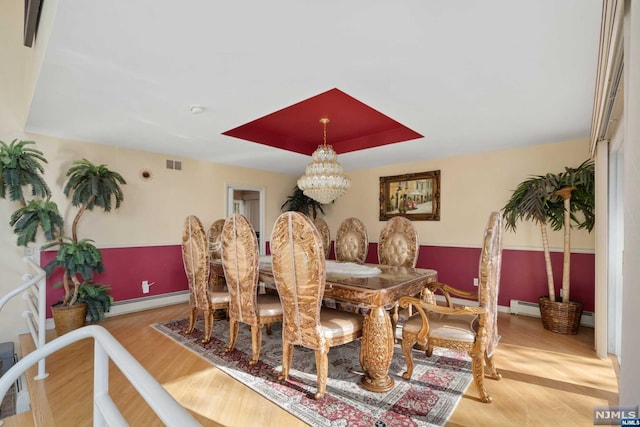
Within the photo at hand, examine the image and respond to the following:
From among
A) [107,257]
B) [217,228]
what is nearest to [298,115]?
[217,228]

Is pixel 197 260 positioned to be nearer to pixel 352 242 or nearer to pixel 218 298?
pixel 218 298

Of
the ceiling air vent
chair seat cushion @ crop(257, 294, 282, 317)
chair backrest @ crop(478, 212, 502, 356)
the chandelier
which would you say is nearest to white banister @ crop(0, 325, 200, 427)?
chair seat cushion @ crop(257, 294, 282, 317)

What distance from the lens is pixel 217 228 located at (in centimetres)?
414

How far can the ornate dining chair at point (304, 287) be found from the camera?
193 cm

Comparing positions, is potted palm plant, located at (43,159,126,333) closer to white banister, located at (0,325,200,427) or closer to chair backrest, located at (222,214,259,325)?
chair backrest, located at (222,214,259,325)

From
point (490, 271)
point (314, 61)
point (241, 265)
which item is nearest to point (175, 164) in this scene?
point (241, 265)

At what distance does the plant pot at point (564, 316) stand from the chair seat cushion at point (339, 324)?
248 centimetres

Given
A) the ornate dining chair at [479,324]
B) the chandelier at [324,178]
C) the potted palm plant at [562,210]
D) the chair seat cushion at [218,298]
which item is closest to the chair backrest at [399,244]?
the chandelier at [324,178]

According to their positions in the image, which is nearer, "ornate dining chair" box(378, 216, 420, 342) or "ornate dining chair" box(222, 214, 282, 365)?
"ornate dining chair" box(222, 214, 282, 365)

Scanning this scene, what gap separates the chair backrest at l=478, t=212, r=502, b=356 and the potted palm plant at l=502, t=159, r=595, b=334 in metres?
1.81

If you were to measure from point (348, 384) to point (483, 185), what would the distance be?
3.44 metres

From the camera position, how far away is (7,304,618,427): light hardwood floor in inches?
70.8

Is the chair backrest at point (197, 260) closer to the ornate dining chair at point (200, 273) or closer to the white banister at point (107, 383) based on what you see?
the ornate dining chair at point (200, 273)

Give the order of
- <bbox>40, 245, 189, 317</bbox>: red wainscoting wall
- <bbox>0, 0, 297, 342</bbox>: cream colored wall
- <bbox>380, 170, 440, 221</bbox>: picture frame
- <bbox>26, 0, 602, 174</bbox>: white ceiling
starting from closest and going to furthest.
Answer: <bbox>26, 0, 602, 174</bbox>: white ceiling → <bbox>0, 0, 297, 342</bbox>: cream colored wall → <bbox>40, 245, 189, 317</bbox>: red wainscoting wall → <bbox>380, 170, 440, 221</bbox>: picture frame
